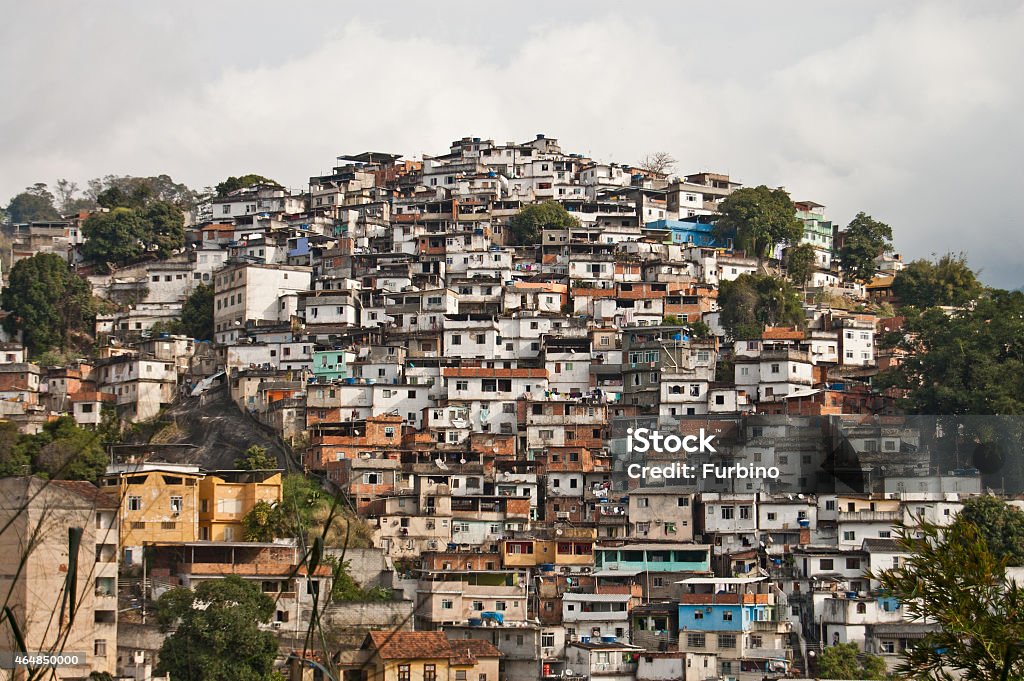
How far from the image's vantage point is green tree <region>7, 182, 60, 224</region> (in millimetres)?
107250

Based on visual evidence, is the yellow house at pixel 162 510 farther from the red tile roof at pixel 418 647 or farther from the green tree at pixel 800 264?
the green tree at pixel 800 264

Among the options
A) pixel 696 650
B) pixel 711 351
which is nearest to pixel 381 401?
pixel 711 351

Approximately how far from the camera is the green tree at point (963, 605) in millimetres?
11117

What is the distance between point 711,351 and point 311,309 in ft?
46.1

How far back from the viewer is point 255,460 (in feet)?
135

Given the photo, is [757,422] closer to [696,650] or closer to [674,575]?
[674,575]

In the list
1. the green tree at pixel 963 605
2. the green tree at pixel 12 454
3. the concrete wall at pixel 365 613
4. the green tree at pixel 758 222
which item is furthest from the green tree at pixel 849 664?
the green tree at pixel 758 222

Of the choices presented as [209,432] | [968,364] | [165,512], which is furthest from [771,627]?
[209,432]

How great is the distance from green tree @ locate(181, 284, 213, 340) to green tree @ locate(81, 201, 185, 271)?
7.56 m

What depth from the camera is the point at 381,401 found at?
4638cm

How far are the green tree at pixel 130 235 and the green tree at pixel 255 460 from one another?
77.3 feet

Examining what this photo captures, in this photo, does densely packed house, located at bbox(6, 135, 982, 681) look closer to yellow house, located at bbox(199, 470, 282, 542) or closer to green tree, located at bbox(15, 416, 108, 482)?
yellow house, located at bbox(199, 470, 282, 542)

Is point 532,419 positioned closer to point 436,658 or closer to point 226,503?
point 226,503

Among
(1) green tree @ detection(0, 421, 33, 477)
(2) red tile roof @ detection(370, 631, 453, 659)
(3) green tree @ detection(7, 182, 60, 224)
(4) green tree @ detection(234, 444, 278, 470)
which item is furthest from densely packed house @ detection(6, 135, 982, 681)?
(3) green tree @ detection(7, 182, 60, 224)
